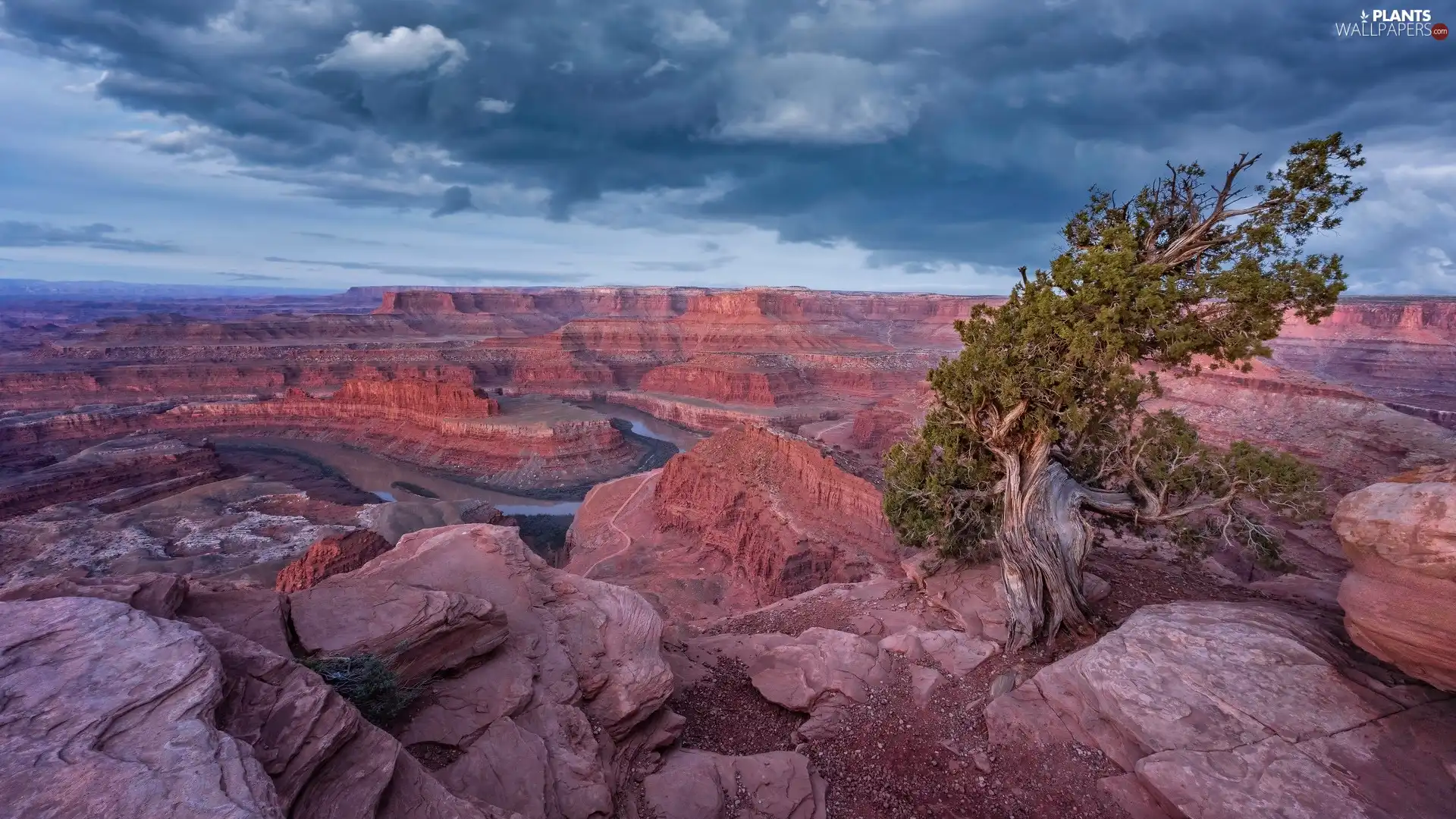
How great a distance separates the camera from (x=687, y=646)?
13.5m

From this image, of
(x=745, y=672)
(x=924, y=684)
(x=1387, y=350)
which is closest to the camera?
(x=924, y=684)

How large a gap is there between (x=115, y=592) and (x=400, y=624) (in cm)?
306

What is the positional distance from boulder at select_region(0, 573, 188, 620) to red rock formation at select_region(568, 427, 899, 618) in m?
17.2

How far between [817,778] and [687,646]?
5.15 metres

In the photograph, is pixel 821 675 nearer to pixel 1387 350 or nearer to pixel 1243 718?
pixel 1243 718

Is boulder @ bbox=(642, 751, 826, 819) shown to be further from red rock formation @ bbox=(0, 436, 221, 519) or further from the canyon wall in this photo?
red rock formation @ bbox=(0, 436, 221, 519)

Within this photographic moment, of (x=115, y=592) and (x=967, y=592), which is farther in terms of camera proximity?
(x=967, y=592)

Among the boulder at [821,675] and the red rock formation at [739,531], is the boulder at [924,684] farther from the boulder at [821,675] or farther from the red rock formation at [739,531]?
the red rock formation at [739,531]

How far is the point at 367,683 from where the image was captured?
292 inches

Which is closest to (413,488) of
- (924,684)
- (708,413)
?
(708,413)

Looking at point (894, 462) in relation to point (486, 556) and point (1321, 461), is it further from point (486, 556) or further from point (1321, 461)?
point (1321, 461)

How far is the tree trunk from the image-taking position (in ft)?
36.0

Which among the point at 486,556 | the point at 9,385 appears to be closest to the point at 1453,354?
the point at 486,556

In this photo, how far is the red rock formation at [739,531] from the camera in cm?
2398
